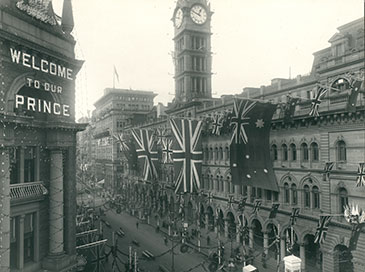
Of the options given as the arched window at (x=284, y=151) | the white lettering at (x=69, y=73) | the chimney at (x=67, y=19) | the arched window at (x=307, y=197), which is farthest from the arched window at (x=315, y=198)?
the chimney at (x=67, y=19)

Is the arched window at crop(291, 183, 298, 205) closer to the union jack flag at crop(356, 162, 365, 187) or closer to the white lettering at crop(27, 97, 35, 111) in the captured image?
the union jack flag at crop(356, 162, 365, 187)

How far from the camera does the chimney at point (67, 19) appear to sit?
24.7 m

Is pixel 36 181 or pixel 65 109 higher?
pixel 65 109

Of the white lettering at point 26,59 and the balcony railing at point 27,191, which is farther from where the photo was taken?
the white lettering at point 26,59

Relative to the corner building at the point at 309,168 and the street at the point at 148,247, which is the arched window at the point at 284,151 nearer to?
the corner building at the point at 309,168

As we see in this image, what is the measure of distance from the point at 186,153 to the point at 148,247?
59.9ft

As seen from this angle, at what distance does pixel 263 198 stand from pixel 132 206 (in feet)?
111

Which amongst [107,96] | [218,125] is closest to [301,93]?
[218,125]

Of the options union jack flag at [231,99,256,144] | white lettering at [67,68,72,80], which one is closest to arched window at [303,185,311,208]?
union jack flag at [231,99,256,144]

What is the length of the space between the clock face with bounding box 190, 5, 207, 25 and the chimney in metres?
39.4

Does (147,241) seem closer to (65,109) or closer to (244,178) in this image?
(244,178)

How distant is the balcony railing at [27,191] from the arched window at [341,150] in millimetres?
23046

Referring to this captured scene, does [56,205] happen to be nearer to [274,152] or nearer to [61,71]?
[61,71]

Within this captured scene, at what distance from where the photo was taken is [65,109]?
24094 millimetres
